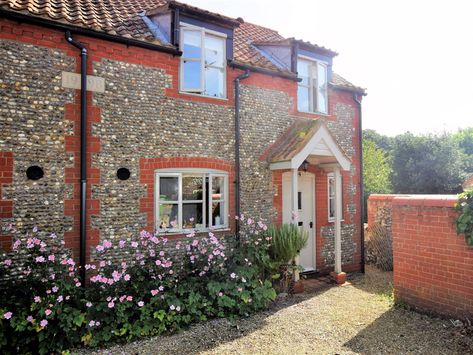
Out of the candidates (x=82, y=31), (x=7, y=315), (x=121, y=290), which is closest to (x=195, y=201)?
(x=121, y=290)

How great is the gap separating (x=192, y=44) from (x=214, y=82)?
100 cm

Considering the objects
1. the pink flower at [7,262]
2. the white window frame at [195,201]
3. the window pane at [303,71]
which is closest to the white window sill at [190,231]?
the white window frame at [195,201]

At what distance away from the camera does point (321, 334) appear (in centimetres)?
570

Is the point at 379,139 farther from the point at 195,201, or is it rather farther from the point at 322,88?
the point at 195,201

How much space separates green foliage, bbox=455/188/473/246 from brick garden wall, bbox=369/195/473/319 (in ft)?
0.69

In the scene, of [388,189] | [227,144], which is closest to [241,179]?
[227,144]

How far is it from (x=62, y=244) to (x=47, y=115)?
2405mm

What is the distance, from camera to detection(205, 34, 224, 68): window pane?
804 centimetres

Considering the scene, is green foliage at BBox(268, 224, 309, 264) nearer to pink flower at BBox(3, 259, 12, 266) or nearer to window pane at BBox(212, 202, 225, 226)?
window pane at BBox(212, 202, 225, 226)

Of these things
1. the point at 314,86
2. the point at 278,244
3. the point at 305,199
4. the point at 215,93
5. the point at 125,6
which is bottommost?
the point at 278,244

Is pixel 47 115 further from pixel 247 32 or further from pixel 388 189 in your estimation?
pixel 388 189

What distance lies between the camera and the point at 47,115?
6.13 m

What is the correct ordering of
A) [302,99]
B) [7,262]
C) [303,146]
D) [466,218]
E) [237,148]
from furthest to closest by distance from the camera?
[302,99]
[237,148]
[303,146]
[466,218]
[7,262]

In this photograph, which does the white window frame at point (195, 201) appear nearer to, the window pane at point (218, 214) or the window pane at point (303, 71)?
the window pane at point (218, 214)
